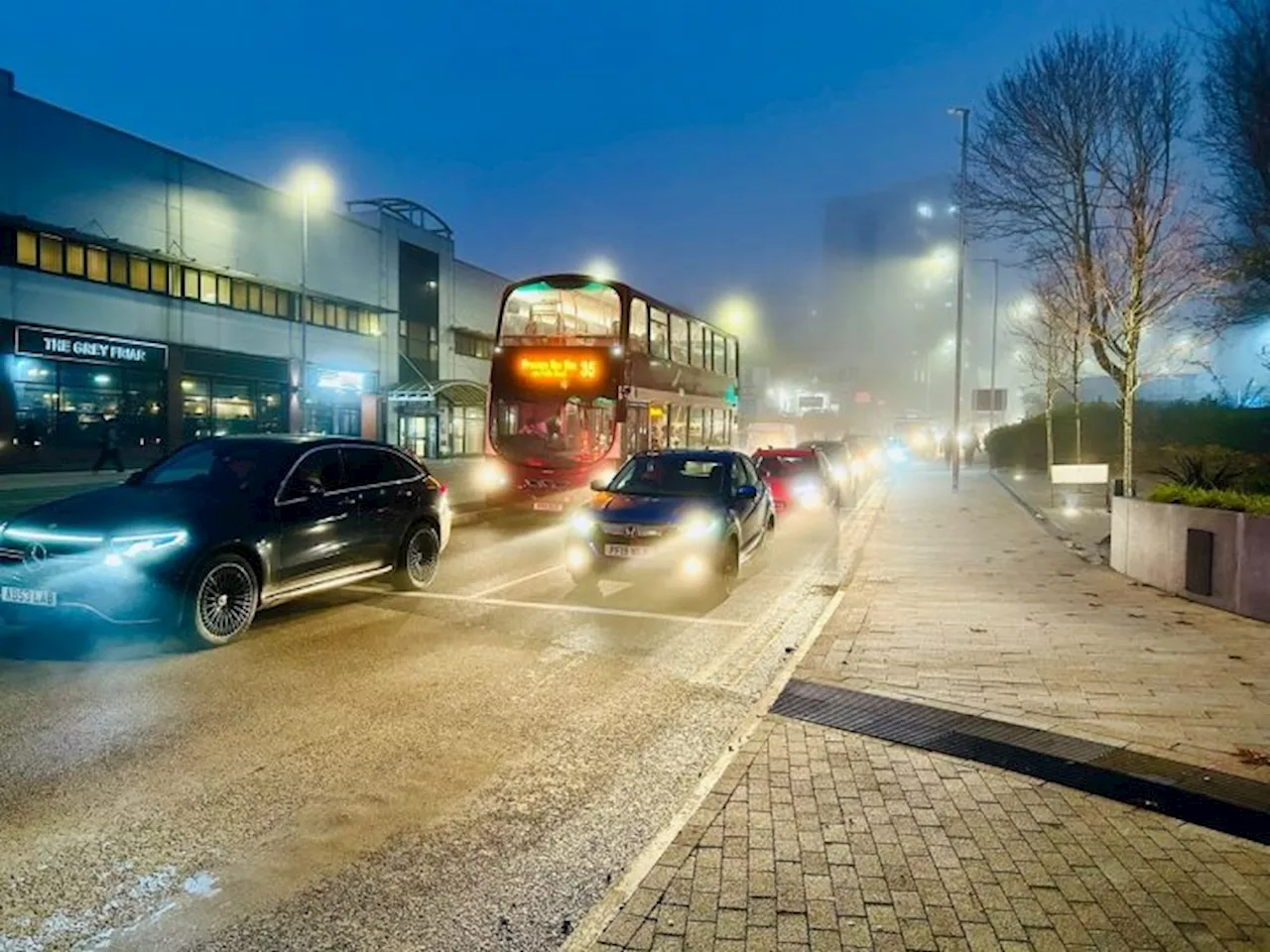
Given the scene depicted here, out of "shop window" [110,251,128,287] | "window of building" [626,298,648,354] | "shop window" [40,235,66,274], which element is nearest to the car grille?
"window of building" [626,298,648,354]

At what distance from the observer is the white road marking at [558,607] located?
884cm

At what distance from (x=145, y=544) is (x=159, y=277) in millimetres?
27664

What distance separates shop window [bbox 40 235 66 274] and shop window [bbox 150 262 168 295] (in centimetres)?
315

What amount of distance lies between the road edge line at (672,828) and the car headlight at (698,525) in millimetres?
2216

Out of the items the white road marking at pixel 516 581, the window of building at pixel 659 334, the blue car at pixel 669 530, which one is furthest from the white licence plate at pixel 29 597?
the window of building at pixel 659 334

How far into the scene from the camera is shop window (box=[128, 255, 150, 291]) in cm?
2958

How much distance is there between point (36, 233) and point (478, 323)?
27477 mm

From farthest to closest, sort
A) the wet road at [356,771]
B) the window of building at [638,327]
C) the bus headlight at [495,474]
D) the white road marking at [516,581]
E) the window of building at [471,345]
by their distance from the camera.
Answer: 1. the window of building at [471,345]
2. the bus headlight at [495,474]
3. the window of building at [638,327]
4. the white road marking at [516,581]
5. the wet road at [356,771]

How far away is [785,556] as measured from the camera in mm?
13625

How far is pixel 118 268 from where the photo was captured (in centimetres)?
2919

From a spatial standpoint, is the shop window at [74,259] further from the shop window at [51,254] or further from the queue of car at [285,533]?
the queue of car at [285,533]

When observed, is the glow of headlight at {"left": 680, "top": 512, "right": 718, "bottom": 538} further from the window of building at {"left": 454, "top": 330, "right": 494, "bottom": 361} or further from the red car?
the window of building at {"left": 454, "top": 330, "right": 494, "bottom": 361}

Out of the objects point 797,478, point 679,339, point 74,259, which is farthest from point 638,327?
point 74,259

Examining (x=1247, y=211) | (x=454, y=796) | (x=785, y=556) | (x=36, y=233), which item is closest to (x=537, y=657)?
(x=454, y=796)
